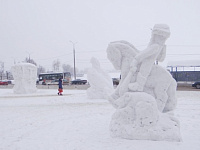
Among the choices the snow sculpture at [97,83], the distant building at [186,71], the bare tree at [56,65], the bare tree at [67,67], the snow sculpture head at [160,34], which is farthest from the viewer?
the bare tree at [67,67]

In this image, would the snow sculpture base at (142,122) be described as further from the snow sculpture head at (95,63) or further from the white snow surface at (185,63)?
the white snow surface at (185,63)

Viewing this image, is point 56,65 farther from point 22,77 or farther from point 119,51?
point 119,51

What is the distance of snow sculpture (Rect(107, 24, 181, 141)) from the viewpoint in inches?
191

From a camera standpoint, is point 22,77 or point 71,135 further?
point 22,77

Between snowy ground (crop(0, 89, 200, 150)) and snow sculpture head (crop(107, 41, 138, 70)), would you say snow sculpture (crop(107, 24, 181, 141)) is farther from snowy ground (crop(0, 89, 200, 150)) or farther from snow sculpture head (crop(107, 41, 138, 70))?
snowy ground (crop(0, 89, 200, 150))

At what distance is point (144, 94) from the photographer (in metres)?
5.04

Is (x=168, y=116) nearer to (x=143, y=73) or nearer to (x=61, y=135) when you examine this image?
(x=143, y=73)

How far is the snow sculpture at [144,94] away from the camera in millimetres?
4855

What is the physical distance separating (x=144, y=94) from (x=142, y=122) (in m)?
0.70

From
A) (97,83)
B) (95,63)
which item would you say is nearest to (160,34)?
(97,83)

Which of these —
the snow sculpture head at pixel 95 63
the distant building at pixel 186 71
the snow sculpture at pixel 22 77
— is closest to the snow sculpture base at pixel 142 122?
the snow sculpture head at pixel 95 63

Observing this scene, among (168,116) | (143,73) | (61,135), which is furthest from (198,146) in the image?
(61,135)

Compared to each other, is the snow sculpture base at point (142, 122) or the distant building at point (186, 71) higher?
the distant building at point (186, 71)

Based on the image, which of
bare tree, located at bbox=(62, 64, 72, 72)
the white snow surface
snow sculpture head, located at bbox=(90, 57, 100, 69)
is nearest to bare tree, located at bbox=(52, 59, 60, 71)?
bare tree, located at bbox=(62, 64, 72, 72)
